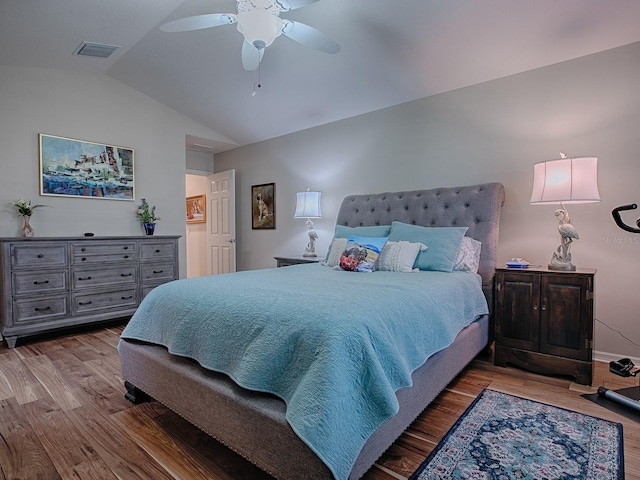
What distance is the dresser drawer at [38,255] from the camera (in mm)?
3211

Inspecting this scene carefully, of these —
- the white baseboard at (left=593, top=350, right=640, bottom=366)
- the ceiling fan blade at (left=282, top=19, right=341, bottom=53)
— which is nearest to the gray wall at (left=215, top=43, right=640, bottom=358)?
the white baseboard at (left=593, top=350, right=640, bottom=366)

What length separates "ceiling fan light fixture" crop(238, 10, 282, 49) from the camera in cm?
212

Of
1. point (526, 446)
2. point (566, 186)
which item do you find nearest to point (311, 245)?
point (566, 186)

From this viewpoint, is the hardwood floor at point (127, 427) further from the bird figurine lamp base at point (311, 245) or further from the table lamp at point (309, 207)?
the table lamp at point (309, 207)

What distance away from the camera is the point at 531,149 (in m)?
2.99

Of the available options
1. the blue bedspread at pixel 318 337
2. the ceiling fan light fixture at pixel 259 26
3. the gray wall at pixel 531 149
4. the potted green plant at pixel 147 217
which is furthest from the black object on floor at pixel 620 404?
the potted green plant at pixel 147 217

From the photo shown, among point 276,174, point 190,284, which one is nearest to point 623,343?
point 190,284

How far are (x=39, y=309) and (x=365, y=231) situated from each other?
10.8 feet

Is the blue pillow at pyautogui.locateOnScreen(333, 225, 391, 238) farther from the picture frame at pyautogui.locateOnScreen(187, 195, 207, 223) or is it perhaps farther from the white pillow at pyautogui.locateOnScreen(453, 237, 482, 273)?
the picture frame at pyautogui.locateOnScreen(187, 195, 207, 223)

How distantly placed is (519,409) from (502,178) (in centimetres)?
200

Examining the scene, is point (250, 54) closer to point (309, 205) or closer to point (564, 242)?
point (309, 205)

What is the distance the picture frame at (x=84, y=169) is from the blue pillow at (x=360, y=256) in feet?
10.5

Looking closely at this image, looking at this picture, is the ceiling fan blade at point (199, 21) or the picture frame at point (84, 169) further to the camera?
the picture frame at point (84, 169)

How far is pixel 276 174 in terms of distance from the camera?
5129 mm
